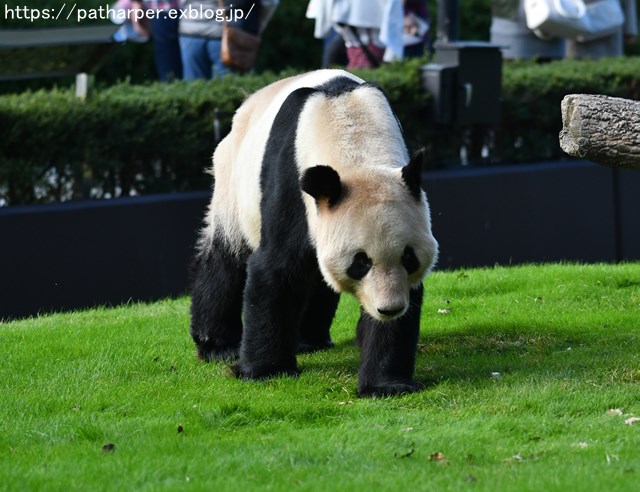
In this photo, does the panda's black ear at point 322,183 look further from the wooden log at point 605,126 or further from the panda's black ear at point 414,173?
the wooden log at point 605,126

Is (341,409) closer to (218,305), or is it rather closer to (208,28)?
(218,305)

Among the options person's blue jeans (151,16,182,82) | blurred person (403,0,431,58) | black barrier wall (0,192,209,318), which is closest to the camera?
black barrier wall (0,192,209,318)

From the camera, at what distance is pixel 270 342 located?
7.10 meters

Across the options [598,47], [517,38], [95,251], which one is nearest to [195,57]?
[95,251]

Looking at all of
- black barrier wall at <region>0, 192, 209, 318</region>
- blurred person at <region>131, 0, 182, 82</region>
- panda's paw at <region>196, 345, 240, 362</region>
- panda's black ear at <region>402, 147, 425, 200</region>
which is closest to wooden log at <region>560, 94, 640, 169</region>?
panda's black ear at <region>402, 147, 425, 200</region>

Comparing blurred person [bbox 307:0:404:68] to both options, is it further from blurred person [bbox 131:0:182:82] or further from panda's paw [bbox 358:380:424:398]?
panda's paw [bbox 358:380:424:398]

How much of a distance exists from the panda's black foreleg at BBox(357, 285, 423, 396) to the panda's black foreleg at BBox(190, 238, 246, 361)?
1.22m

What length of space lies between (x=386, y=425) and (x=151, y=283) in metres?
4.79

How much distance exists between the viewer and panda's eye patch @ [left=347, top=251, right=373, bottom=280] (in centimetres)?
642

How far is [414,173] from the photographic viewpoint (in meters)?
6.48

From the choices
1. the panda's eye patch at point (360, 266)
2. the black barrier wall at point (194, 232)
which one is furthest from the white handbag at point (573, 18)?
the panda's eye patch at point (360, 266)

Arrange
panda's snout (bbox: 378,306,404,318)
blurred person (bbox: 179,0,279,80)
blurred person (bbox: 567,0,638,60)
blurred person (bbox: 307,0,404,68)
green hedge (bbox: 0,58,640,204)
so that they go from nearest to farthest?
panda's snout (bbox: 378,306,404,318), green hedge (bbox: 0,58,640,204), blurred person (bbox: 179,0,279,80), blurred person (bbox: 307,0,404,68), blurred person (bbox: 567,0,638,60)

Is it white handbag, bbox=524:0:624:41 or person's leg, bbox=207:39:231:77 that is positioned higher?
white handbag, bbox=524:0:624:41

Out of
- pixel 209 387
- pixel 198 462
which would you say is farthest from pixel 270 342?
pixel 198 462
